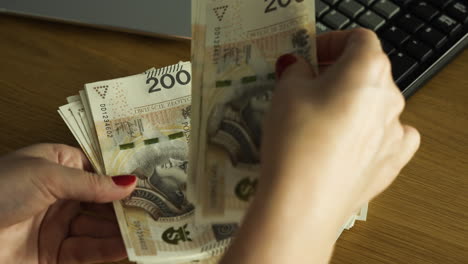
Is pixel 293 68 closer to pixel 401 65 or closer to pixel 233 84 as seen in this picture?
pixel 233 84

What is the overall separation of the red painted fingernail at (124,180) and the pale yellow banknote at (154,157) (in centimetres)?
4

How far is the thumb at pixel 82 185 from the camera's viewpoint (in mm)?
648

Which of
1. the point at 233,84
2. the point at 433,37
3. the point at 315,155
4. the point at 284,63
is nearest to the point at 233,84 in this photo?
the point at 233,84

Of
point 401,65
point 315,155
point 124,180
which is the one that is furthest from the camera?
point 401,65

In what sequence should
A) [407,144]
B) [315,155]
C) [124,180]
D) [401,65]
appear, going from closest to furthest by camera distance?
[315,155] < [407,144] < [124,180] < [401,65]

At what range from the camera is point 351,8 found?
0.83 meters

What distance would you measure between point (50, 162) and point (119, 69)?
217mm

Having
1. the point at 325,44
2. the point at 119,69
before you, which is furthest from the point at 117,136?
the point at 325,44

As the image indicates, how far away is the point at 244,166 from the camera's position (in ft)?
2.06

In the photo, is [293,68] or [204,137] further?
[204,137]

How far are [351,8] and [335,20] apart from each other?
3 cm

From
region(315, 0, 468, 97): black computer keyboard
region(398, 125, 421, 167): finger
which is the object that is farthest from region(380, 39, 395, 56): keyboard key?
region(398, 125, 421, 167): finger

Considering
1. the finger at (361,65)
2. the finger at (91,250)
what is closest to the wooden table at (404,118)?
the finger at (91,250)

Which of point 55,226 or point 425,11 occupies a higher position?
point 425,11
